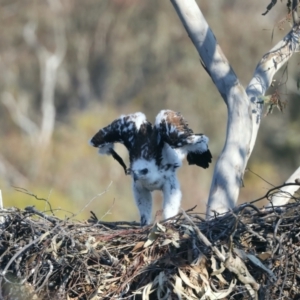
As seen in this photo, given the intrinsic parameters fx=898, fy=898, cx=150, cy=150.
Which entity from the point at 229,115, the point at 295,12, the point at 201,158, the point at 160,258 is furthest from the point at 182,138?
the point at 160,258

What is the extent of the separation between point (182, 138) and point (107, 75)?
3006 cm

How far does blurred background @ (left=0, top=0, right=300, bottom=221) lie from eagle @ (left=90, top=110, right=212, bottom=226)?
765 inches

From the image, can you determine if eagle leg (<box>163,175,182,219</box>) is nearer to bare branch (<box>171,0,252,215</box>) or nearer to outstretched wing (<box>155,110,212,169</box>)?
outstretched wing (<box>155,110,212,169</box>)

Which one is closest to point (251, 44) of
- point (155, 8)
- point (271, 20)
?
point (271, 20)

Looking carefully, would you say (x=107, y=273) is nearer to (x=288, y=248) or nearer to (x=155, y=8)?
(x=288, y=248)

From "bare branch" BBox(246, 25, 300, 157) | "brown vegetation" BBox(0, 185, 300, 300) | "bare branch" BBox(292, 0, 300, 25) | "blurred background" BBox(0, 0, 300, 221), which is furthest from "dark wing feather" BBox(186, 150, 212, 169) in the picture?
"blurred background" BBox(0, 0, 300, 221)

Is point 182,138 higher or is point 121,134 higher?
point 121,134

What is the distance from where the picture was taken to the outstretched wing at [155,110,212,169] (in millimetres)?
9000

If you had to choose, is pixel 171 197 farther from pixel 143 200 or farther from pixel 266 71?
pixel 266 71

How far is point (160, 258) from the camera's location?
22.0 feet

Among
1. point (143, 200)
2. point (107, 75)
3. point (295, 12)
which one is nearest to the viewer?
point (295, 12)

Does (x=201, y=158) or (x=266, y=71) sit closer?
(x=266, y=71)

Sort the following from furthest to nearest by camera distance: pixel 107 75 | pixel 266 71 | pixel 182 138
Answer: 1. pixel 107 75
2. pixel 182 138
3. pixel 266 71

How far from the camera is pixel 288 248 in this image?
650 cm
